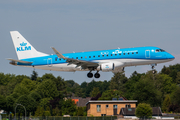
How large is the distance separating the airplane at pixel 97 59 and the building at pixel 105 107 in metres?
34.8

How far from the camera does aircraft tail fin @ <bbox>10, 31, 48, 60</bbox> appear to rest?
213ft

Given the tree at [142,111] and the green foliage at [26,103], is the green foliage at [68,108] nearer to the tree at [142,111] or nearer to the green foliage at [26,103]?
the green foliage at [26,103]

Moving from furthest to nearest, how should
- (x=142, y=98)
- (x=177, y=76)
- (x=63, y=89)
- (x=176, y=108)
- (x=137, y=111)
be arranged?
1. (x=177, y=76)
2. (x=63, y=89)
3. (x=142, y=98)
4. (x=176, y=108)
5. (x=137, y=111)

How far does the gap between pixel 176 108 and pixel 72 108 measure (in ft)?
128

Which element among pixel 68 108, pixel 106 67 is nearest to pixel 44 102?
pixel 68 108

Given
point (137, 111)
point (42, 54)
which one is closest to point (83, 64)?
point (42, 54)

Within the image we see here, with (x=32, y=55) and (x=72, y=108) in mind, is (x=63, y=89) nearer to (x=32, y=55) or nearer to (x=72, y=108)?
(x=72, y=108)

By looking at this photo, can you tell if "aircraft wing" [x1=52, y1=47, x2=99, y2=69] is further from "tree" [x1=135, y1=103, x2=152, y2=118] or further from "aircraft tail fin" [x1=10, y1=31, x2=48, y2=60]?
"tree" [x1=135, y1=103, x2=152, y2=118]

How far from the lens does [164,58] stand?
57.1m

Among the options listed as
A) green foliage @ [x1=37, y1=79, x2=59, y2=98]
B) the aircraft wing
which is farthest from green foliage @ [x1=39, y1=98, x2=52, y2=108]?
the aircraft wing

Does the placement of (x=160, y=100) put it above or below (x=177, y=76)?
below

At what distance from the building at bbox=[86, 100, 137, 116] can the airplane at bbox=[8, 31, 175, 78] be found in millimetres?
34808

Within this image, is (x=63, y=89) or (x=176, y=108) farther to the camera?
(x=63, y=89)

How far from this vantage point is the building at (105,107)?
312 feet
